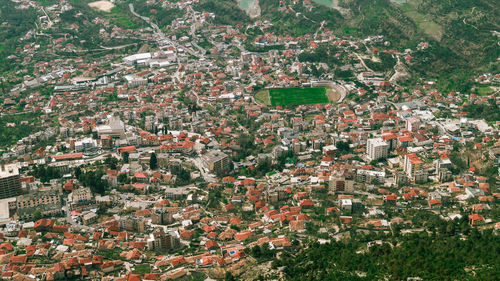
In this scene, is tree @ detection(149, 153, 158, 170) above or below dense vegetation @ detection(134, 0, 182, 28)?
below

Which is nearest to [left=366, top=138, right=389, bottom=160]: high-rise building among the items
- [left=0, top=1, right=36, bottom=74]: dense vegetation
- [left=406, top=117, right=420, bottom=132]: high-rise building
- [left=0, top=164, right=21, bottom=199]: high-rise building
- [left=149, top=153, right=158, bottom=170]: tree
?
[left=406, top=117, right=420, bottom=132]: high-rise building

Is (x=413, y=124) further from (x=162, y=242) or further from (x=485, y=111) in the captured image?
(x=162, y=242)

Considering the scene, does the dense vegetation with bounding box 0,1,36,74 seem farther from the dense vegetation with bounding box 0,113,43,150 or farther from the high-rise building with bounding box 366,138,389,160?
the high-rise building with bounding box 366,138,389,160

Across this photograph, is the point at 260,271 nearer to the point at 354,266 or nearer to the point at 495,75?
the point at 354,266

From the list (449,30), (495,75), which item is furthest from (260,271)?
Result: (449,30)

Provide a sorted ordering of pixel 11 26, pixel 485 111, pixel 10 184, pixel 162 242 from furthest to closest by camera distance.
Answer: pixel 11 26
pixel 485 111
pixel 10 184
pixel 162 242

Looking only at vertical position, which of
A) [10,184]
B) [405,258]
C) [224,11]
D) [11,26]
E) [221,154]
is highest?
[11,26]

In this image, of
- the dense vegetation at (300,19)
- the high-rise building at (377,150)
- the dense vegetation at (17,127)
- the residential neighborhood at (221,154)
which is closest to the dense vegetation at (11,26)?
the residential neighborhood at (221,154)

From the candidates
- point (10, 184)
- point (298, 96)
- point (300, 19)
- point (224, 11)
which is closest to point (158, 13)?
point (224, 11)
